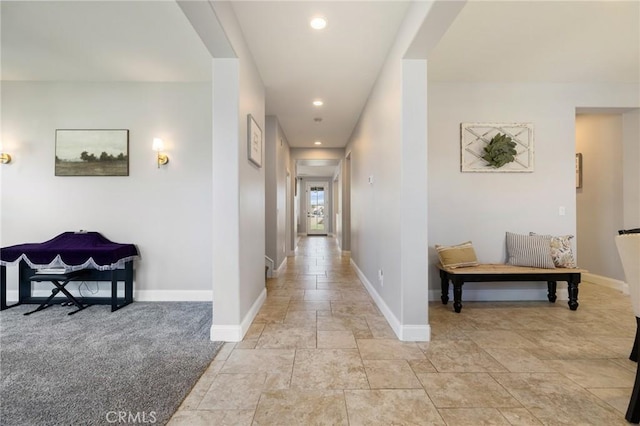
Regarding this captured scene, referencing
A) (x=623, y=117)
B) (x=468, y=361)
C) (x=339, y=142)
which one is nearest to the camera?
(x=468, y=361)

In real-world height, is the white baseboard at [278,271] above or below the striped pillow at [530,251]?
below

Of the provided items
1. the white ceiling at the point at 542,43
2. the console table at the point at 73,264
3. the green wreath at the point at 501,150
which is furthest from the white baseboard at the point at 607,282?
the console table at the point at 73,264

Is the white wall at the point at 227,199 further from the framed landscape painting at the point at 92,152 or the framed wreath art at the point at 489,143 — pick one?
the framed wreath art at the point at 489,143

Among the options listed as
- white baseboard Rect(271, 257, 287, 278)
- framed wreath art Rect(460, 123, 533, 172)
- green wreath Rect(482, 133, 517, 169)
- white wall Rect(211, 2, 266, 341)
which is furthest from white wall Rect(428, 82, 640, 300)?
white baseboard Rect(271, 257, 287, 278)

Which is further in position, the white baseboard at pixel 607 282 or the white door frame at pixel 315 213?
the white door frame at pixel 315 213

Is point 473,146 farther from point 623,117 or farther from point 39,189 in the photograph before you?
point 39,189

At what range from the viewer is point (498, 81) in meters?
3.36

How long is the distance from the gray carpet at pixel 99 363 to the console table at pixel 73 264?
0.18m

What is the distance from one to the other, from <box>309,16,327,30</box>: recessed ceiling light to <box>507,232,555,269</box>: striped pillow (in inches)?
121

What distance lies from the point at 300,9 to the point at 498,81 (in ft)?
8.67

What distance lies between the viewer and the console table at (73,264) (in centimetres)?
286

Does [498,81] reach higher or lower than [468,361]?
higher

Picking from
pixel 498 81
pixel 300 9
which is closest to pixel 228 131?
pixel 300 9

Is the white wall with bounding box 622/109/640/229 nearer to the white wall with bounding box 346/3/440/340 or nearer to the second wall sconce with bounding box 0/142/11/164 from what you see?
the white wall with bounding box 346/3/440/340
